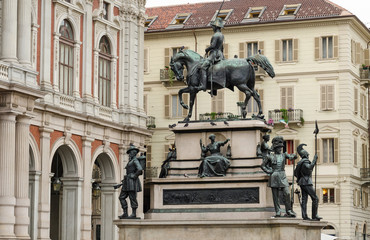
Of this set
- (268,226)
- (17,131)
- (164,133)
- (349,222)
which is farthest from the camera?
(164,133)

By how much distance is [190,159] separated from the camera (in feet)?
106

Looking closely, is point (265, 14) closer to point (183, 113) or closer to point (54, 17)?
point (183, 113)

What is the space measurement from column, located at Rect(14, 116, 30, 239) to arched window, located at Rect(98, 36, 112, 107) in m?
12.3

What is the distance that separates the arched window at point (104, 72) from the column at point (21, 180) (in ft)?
40.2

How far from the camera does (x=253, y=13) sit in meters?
77.1

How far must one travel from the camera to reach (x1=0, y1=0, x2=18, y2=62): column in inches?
2031

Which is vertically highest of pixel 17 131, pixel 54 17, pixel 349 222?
pixel 54 17

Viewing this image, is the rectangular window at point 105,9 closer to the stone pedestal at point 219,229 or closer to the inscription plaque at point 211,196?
the inscription plaque at point 211,196

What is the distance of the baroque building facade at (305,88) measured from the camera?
238ft

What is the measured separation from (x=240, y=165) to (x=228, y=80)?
10.0 feet

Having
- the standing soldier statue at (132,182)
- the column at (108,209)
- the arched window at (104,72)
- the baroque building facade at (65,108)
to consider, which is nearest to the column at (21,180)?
the baroque building facade at (65,108)

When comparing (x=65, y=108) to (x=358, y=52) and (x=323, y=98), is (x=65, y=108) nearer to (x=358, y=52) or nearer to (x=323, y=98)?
(x=323, y=98)

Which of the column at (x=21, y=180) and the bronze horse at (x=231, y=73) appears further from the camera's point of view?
the column at (x=21, y=180)

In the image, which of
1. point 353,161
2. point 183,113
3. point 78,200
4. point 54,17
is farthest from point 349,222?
point 54,17
